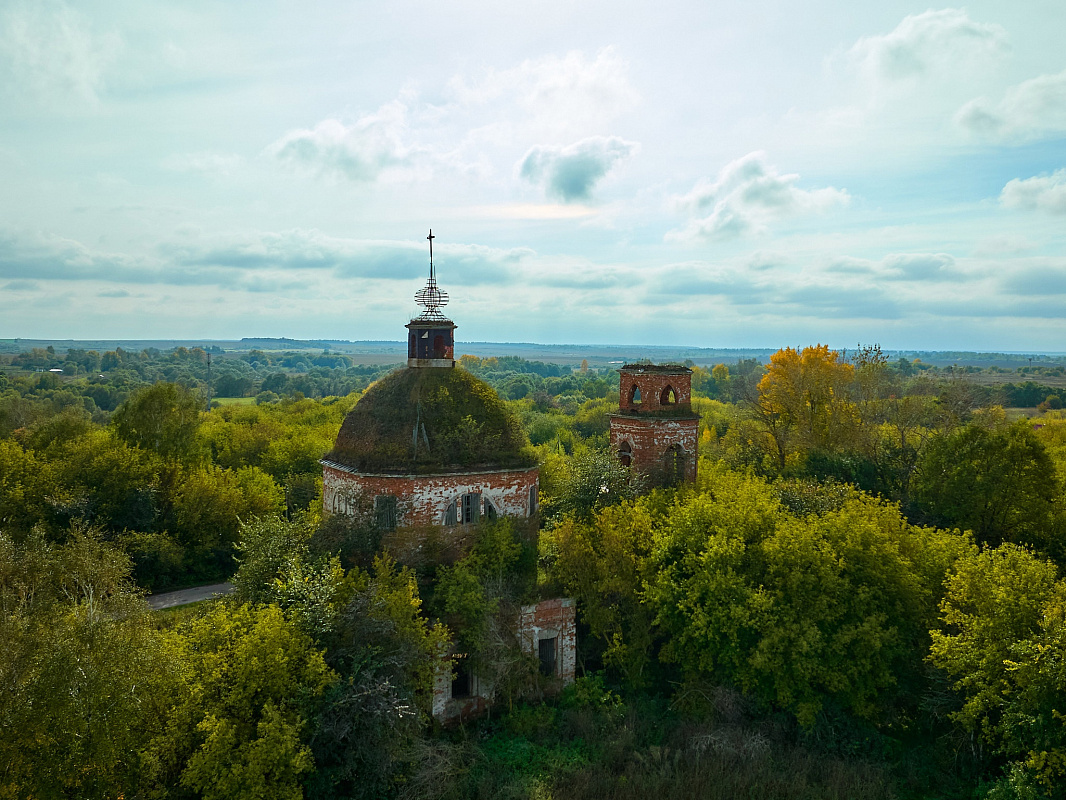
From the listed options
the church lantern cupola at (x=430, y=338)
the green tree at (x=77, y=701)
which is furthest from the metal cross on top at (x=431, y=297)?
the green tree at (x=77, y=701)

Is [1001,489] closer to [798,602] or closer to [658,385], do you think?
[798,602]

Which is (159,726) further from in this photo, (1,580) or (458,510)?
(458,510)

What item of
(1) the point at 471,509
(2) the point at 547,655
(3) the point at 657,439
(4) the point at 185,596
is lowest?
(4) the point at 185,596

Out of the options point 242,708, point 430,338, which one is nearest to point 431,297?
point 430,338

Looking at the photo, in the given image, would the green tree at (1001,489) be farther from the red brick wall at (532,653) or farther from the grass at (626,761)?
the red brick wall at (532,653)

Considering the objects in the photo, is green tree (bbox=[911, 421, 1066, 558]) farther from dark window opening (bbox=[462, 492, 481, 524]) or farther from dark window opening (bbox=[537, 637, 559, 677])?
dark window opening (bbox=[462, 492, 481, 524])
